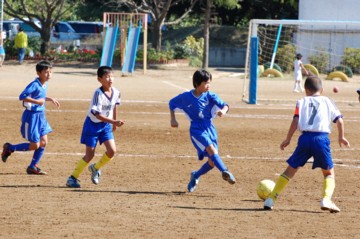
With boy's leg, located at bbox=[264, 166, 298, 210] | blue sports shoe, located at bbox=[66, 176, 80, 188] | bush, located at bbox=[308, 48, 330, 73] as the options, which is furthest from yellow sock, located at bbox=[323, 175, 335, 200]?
bush, located at bbox=[308, 48, 330, 73]

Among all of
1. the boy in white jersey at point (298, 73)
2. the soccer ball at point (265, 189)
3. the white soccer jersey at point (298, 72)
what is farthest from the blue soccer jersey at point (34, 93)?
the white soccer jersey at point (298, 72)

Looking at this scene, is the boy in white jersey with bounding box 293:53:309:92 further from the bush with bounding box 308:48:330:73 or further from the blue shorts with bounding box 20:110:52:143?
the blue shorts with bounding box 20:110:52:143

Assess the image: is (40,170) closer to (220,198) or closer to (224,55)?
(220,198)

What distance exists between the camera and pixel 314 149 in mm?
9695

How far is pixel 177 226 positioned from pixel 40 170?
4139 millimetres

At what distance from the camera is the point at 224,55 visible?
5250 centimetres

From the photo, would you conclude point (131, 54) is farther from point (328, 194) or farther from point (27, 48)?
point (328, 194)

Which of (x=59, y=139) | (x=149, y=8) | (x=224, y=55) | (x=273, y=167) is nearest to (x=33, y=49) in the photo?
(x=149, y=8)

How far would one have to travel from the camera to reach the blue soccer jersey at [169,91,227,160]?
10930 millimetres

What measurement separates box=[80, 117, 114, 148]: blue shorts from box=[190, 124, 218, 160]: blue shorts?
4.03 ft

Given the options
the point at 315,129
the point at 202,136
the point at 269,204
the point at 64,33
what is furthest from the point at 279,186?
the point at 64,33

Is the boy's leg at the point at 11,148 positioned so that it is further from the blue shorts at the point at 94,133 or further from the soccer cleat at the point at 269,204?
the soccer cleat at the point at 269,204

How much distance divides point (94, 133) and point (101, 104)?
0.42 metres

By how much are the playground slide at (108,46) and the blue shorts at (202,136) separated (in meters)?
26.3
